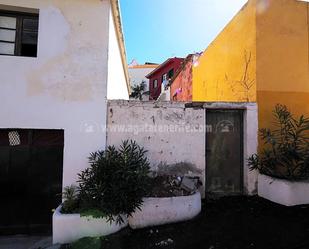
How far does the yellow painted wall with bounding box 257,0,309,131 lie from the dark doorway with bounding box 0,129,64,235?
489 cm

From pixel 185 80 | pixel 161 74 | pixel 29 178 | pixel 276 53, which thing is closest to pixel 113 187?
pixel 29 178

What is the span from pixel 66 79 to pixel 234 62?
14.9 feet

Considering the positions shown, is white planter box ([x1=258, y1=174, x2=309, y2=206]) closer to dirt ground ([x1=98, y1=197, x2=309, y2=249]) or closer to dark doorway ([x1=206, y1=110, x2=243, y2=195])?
dirt ground ([x1=98, y1=197, x2=309, y2=249])

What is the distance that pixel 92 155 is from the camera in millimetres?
6074

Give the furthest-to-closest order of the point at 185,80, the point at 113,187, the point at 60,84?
the point at 185,80
the point at 60,84
the point at 113,187

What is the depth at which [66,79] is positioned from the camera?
633 centimetres

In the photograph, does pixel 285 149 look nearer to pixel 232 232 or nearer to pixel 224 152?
pixel 224 152

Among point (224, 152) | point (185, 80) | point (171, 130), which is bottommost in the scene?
point (224, 152)

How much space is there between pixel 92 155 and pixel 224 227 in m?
2.97

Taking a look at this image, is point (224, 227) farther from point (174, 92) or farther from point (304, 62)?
point (174, 92)

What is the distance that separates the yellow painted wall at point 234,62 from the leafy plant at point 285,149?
926 millimetres

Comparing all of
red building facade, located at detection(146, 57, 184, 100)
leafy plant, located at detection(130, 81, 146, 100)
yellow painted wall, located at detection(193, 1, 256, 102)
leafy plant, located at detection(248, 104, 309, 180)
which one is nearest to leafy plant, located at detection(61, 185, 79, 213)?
leafy plant, located at detection(248, 104, 309, 180)

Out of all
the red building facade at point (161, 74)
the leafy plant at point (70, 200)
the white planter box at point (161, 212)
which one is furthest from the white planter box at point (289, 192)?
the red building facade at point (161, 74)

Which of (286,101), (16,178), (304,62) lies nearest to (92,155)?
(16,178)
